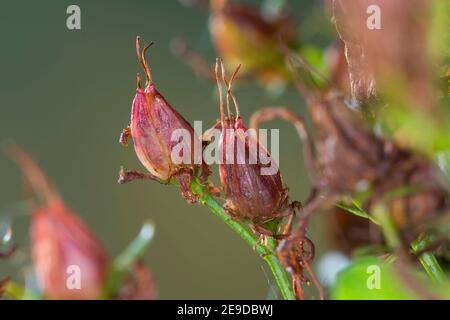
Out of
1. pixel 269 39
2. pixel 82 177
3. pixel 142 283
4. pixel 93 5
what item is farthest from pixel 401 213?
pixel 93 5

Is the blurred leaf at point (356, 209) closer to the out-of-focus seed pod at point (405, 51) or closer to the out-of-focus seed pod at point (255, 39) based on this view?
the out-of-focus seed pod at point (405, 51)

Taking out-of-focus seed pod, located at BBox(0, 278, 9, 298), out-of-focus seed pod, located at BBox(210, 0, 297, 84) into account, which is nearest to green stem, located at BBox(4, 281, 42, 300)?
out-of-focus seed pod, located at BBox(0, 278, 9, 298)

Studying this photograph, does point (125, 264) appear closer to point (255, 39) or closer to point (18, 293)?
point (18, 293)

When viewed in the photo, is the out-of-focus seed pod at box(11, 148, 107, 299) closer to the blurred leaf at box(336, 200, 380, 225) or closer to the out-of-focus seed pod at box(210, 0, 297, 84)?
the blurred leaf at box(336, 200, 380, 225)

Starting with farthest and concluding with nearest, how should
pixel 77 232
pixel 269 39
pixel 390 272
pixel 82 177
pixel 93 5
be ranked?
pixel 93 5 < pixel 82 177 < pixel 269 39 < pixel 77 232 < pixel 390 272

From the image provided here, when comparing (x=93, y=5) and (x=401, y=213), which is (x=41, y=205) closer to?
(x=401, y=213)

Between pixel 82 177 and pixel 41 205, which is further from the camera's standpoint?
pixel 82 177

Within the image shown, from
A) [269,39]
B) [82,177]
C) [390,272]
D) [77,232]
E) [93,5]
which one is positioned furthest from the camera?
[93,5]
